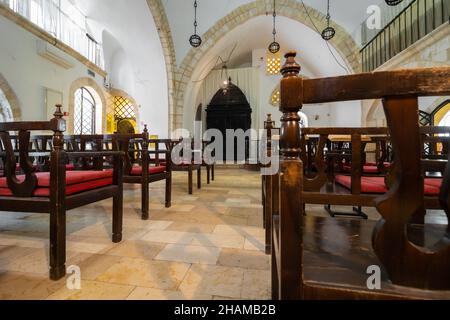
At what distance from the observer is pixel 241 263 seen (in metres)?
1.32

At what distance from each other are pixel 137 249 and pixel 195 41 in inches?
260

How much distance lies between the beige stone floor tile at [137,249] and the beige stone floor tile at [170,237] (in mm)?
70

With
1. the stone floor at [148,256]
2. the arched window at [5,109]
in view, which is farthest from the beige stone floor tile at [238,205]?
the arched window at [5,109]

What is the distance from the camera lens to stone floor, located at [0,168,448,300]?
1.05m

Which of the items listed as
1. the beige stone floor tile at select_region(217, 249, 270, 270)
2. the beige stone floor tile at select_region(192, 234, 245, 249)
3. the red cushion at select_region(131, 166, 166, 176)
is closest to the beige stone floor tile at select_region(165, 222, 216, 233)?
the beige stone floor tile at select_region(192, 234, 245, 249)

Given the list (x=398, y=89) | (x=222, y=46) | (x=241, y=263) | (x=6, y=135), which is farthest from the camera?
(x=222, y=46)

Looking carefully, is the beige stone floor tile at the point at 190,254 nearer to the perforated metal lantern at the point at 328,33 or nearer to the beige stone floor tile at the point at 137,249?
the beige stone floor tile at the point at 137,249

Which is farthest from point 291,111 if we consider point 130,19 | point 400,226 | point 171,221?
point 130,19

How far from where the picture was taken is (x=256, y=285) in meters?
1.10

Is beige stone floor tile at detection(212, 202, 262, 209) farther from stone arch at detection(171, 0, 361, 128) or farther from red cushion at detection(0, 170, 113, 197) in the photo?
stone arch at detection(171, 0, 361, 128)

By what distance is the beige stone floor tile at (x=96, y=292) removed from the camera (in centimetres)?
99

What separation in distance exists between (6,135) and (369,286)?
1656 mm

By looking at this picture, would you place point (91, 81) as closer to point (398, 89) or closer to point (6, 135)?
Result: point (6, 135)
